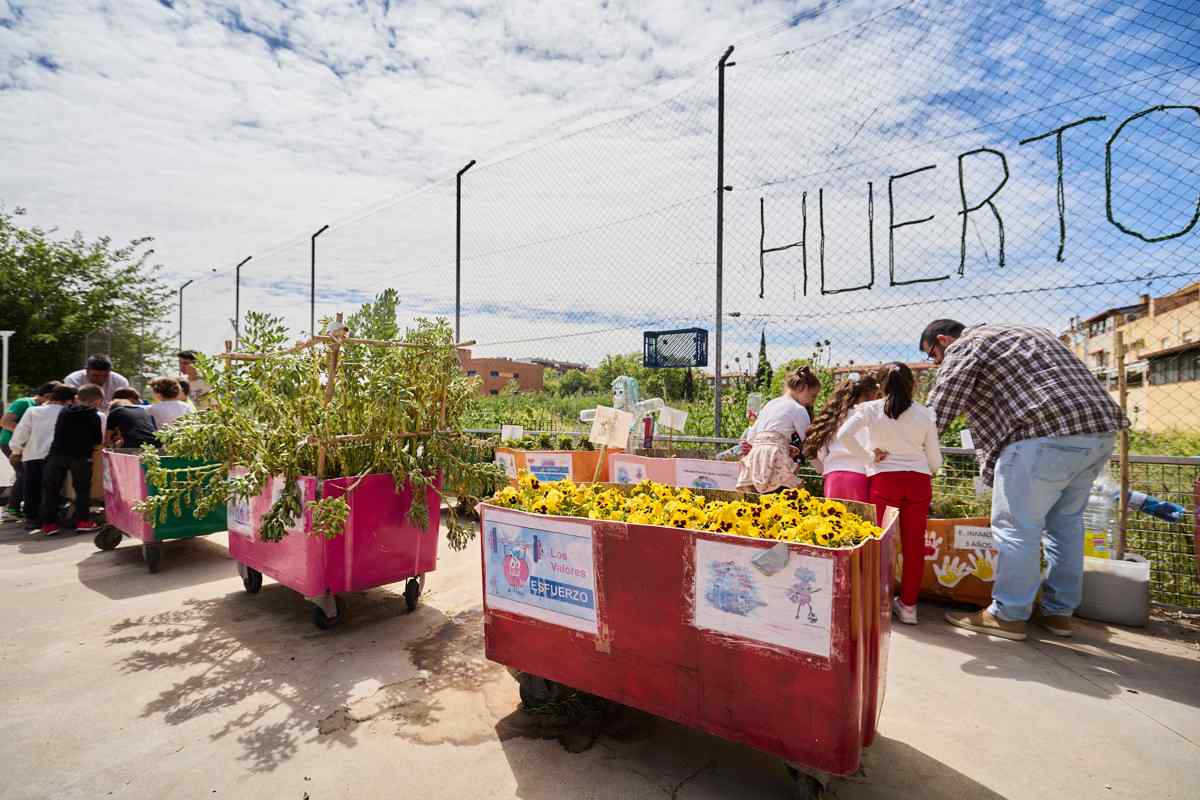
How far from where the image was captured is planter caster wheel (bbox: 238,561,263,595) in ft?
14.4

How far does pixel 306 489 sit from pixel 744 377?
4551mm

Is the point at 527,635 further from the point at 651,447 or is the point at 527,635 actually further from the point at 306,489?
the point at 651,447

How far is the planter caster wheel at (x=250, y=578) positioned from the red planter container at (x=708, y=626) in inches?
105

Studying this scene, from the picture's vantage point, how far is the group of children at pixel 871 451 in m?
3.83

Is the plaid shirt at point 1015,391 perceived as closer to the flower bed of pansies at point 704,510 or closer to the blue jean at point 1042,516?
the blue jean at point 1042,516

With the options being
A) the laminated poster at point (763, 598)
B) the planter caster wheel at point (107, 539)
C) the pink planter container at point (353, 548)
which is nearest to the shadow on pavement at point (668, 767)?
the laminated poster at point (763, 598)

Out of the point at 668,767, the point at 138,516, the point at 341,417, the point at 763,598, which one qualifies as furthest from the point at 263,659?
the point at 763,598

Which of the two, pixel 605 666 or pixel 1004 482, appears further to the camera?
pixel 1004 482

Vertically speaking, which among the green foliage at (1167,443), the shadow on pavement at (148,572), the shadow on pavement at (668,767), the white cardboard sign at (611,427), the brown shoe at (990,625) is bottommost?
the shadow on pavement at (148,572)

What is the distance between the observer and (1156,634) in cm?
375

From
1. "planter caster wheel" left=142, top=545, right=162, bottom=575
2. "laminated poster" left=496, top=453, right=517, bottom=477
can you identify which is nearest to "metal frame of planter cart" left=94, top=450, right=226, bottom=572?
"planter caster wheel" left=142, top=545, right=162, bottom=575

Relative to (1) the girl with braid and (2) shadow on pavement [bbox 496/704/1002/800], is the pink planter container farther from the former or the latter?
(1) the girl with braid

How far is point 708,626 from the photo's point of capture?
2.09 metres

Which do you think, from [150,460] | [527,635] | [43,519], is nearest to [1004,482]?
[527,635]
